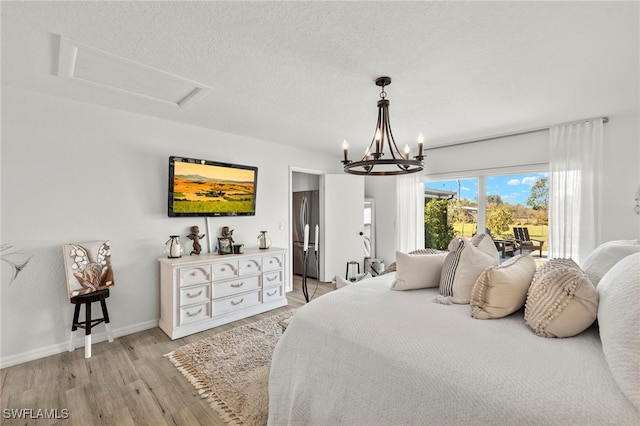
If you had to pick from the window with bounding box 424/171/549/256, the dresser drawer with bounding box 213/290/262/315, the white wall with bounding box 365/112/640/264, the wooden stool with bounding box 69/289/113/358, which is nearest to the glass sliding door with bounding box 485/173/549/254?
the window with bounding box 424/171/549/256

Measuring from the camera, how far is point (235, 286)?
3.35 meters

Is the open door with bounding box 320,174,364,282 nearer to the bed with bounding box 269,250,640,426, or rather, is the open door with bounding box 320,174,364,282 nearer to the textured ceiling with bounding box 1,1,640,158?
the textured ceiling with bounding box 1,1,640,158

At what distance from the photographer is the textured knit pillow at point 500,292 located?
57.5 inches

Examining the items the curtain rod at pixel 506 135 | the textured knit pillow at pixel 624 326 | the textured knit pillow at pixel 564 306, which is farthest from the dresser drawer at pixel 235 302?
the curtain rod at pixel 506 135

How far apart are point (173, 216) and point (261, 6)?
99.1 inches

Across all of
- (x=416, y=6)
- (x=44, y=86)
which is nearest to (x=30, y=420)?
(x=44, y=86)

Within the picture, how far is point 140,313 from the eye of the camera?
122 inches

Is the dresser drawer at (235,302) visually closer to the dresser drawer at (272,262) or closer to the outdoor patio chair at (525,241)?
the dresser drawer at (272,262)

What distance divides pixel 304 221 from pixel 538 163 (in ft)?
12.2

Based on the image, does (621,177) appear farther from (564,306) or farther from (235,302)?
(235,302)

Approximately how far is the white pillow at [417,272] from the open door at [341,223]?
300 cm

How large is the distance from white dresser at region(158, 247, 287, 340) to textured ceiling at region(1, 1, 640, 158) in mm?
1661

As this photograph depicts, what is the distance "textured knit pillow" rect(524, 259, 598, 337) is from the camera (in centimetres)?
122

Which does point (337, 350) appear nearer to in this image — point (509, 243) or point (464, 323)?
point (464, 323)
